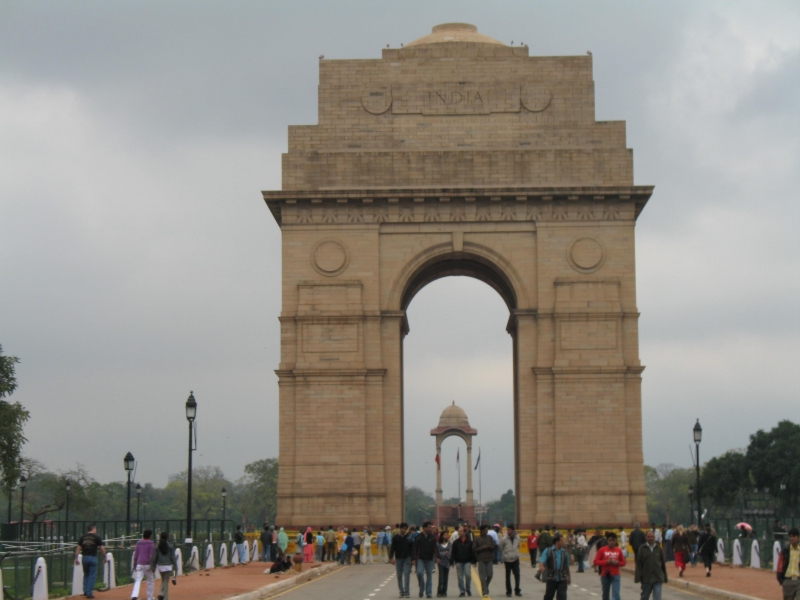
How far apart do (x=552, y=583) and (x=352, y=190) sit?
81.0 ft

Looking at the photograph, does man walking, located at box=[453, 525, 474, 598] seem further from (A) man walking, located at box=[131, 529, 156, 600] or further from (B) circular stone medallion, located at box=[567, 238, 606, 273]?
(B) circular stone medallion, located at box=[567, 238, 606, 273]

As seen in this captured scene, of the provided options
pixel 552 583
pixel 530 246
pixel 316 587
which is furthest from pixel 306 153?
pixel 552 583

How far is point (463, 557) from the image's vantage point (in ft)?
86.6

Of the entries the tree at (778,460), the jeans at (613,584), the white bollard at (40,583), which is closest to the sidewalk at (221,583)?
the white bollard at (40,583)

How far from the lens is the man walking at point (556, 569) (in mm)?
21734

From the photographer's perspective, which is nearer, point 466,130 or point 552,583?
point 552,583

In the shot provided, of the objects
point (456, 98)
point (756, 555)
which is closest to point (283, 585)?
point (756, 555)

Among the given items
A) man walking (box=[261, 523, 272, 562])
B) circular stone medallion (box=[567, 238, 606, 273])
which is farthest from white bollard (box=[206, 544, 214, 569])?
circular stone medallion (box=[567, 238, 606, 273])

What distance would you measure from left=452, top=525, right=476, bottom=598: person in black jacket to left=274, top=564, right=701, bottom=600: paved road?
1.41 ft

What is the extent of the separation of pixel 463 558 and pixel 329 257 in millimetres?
20188

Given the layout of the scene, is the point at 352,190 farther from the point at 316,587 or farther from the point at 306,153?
the point at 316,587

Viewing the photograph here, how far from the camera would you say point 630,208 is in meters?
44.8

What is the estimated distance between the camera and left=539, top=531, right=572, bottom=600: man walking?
21.7 m

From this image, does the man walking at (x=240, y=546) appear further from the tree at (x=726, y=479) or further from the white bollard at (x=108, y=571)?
the tree at (x=726, y=479)
